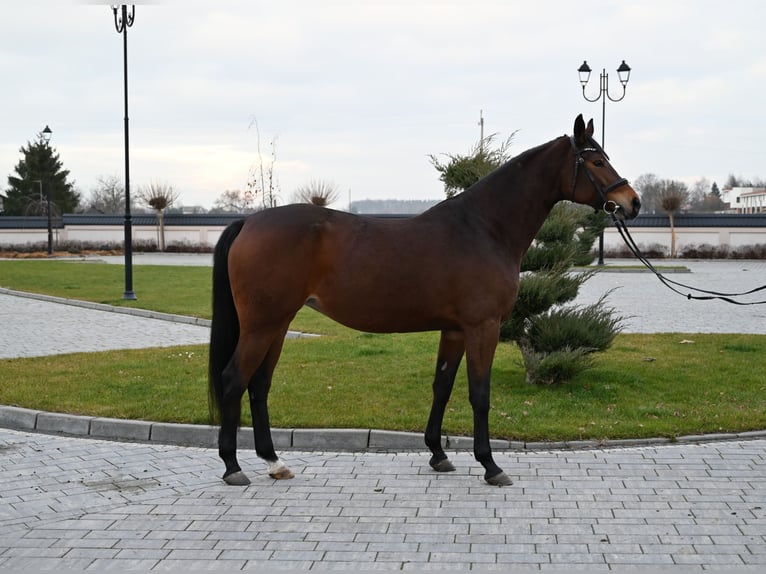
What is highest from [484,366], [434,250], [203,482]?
[434,250]

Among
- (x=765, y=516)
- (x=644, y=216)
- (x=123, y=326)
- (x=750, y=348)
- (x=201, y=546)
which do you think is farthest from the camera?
(x=644, y=216)

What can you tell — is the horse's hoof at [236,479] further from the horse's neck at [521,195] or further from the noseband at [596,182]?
the noseband at [596,182]

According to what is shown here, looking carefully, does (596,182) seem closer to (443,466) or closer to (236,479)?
(443,466)

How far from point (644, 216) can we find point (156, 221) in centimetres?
3095

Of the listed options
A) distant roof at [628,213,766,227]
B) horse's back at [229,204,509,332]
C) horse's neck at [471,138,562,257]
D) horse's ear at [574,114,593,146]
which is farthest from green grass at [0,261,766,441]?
distant roof at [628,213,766,227]

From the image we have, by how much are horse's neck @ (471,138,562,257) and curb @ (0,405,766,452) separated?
6.04 feet

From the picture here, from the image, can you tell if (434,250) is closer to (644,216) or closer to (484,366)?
(484,366)

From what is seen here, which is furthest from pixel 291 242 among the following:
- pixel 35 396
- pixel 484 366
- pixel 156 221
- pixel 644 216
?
pixel 156 221

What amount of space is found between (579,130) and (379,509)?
3.17m

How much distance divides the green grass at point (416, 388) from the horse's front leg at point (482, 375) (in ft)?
3.80

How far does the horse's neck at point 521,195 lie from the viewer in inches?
253

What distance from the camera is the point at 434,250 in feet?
20.3

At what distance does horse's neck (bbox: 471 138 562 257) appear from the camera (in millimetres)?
6430

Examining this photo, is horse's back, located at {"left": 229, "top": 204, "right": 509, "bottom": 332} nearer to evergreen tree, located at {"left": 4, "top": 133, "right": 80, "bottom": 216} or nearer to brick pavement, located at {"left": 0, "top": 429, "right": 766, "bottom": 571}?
brick pavement, located at {"left": 0, "top": 429, "right": 766, "bottom": 571}
